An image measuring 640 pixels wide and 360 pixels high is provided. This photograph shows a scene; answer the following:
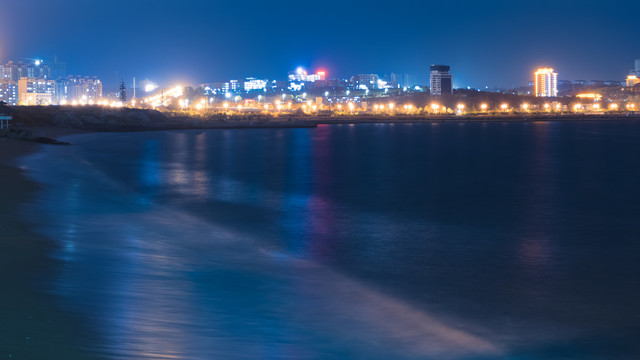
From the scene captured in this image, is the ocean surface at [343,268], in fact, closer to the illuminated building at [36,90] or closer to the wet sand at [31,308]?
the wet sand at [31,308]

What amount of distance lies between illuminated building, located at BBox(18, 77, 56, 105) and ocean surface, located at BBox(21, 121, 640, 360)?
145 meters

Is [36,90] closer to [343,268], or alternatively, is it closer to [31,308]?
[343,268]

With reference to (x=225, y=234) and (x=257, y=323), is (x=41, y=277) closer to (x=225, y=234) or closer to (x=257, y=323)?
(x=257, y=323)

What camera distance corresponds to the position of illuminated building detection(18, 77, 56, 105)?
150 meters

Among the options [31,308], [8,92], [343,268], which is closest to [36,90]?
[8,92]

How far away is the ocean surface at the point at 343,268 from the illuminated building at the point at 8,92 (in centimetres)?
14494

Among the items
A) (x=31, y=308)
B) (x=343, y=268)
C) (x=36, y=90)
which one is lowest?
(x=343, y=268)

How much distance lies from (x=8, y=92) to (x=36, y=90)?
12.5m

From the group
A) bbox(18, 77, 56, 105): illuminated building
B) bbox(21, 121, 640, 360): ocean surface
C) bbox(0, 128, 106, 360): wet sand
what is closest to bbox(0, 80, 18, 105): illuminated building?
bbox(18, 77, 56, 105): illuminated building

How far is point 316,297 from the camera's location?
6.50 meters

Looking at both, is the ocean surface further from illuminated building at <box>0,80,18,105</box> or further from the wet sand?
illuminated building at <box>0,80,18,105</box>

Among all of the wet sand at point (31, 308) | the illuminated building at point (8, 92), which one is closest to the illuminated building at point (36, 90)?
the illuminated building at point (8, 92)

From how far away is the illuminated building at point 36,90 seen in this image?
491ft

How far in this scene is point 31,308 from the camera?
5289mm
